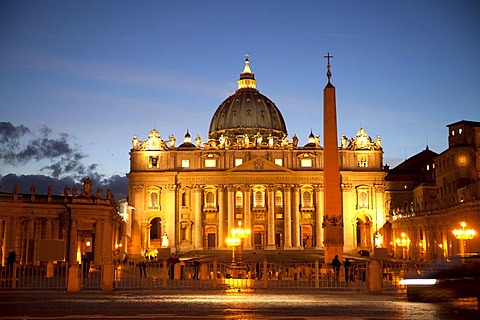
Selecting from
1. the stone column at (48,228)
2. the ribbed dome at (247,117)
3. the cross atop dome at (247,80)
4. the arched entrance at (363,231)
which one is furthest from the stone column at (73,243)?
the cross atop dome at (247,80)

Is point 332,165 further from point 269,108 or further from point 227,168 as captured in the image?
point 269,108

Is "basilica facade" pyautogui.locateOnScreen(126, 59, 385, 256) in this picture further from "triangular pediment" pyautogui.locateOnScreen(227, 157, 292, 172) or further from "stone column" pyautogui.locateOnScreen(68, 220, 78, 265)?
"stone column" pyautogui.locateOnScreen(68, 220, 78, 265)

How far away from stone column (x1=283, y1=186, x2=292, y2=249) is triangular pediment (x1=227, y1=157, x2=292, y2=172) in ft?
9.56

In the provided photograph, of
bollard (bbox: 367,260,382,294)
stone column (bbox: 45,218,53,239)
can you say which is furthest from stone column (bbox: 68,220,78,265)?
bollard (bbox: 367,260,382,294)

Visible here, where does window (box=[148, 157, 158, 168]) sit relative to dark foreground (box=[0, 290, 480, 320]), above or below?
above

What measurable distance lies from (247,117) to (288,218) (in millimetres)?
26037

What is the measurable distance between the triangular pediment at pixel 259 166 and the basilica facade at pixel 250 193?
13 centimetres

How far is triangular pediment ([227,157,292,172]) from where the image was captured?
89625mm

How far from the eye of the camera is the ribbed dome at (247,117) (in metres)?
110

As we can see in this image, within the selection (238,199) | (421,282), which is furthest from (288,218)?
(421,282)

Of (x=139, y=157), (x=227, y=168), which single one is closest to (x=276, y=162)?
(x=227, y=168)

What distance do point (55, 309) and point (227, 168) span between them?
240 ft

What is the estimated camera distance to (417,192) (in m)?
86.3

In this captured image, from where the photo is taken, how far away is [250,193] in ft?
296
